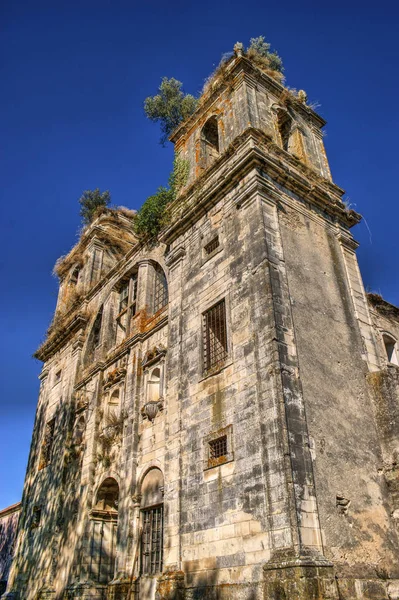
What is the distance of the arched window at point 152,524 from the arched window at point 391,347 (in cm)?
943

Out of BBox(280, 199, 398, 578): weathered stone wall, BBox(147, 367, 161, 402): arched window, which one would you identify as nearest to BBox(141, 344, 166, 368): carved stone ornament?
BBox(147, 367, 161, 402): arched window

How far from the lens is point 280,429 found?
8633 millimetres

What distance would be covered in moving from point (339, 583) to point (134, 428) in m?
7.10

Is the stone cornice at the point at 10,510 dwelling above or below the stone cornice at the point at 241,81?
below

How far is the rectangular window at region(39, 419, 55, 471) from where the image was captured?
19.7m

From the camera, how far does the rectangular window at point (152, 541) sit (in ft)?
38.0

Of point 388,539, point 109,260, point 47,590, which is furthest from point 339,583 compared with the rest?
point 109,260

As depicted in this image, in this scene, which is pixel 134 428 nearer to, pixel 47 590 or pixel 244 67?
pixel 47 590

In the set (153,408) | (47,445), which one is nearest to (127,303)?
(153,408)

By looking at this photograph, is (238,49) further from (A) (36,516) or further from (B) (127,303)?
(A) (36,516)

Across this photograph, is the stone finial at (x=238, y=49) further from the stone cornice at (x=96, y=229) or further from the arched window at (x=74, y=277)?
the arched window at (x=74, y=277)

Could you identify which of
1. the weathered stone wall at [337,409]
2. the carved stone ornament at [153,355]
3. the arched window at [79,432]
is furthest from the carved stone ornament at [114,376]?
the weathered stone wall at [337,409]

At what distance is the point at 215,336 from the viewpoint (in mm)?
11562

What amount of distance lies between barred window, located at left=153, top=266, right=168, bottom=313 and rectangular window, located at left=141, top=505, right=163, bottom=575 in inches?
253
